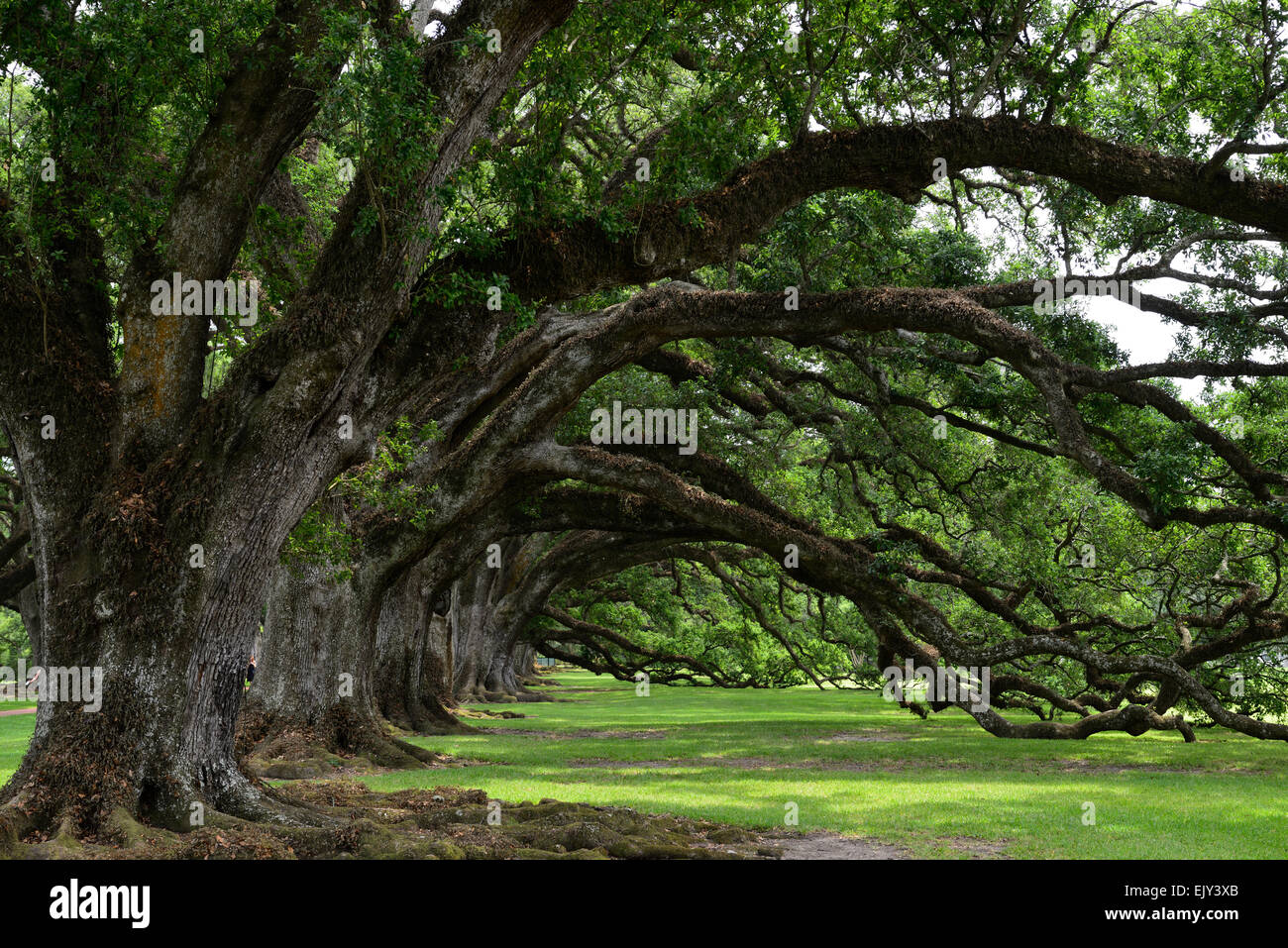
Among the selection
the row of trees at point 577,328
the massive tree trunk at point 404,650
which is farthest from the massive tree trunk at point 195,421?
the massive tree trunk at point 404,650

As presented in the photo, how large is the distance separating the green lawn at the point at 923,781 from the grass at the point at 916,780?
0.03m

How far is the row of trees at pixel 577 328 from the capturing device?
7.70m

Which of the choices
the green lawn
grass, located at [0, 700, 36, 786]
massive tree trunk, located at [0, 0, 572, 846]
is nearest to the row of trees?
massive tree trunk, located at [0, 0, 572, 846]

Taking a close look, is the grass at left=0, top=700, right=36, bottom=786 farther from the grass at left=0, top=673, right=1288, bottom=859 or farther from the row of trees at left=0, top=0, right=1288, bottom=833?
the row of trees at left=0, top=0, right=1288, bottom=833

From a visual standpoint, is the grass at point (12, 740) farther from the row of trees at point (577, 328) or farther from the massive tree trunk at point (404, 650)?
the massive tree trunk at point (404, 650)

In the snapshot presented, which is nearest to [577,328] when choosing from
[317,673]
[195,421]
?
[317,673]

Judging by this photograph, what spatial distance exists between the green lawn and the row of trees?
44.6 inches

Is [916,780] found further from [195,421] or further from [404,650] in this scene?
[404,650]

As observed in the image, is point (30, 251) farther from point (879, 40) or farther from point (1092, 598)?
point (1092, 598)

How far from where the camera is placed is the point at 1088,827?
27.4 feet

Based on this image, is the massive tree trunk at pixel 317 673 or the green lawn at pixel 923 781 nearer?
the green lawn at pixel 923 781

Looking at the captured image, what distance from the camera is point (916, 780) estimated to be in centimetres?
1199

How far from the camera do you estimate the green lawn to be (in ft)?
26.9
